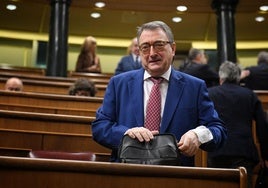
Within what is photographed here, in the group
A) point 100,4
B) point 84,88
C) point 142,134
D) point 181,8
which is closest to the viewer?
point 142,134

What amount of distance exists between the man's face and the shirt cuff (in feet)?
1.35

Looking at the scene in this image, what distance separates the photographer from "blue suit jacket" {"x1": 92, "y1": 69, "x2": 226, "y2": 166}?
233cm

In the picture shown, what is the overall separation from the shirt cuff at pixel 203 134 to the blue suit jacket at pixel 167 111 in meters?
0.05

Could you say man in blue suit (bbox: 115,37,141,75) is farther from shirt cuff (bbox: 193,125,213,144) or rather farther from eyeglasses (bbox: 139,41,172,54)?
shirt cuff (bbox: 193,125,213,144)

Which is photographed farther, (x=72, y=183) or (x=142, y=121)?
(x=142, y=121)

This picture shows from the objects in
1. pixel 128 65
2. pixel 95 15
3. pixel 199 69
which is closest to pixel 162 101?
pixel 199 69

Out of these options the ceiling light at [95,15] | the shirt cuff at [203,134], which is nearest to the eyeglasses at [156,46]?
the shirt cuff at [203,134]

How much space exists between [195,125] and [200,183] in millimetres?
654

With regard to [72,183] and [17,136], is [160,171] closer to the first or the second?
[72,183]

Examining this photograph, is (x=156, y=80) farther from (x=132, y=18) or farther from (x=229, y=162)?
(x=132, y=18)

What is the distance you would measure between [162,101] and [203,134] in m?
0.33

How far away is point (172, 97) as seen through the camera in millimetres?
2420

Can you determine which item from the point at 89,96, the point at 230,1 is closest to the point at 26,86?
the point at 89,96

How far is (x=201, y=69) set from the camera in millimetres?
5277
